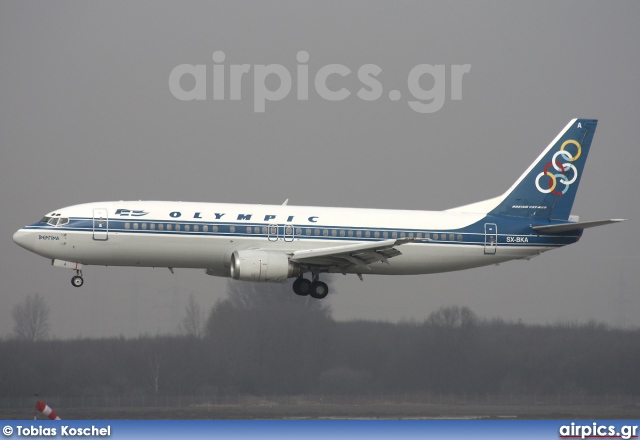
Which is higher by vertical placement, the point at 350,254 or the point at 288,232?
the point at 288,232

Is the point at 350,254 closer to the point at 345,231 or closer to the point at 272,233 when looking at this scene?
the point at 345,231

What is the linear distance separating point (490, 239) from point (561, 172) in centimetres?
647

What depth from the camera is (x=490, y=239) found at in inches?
2464

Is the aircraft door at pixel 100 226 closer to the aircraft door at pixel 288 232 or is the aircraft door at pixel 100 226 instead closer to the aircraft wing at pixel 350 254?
the aircraft door at pixel 288 232

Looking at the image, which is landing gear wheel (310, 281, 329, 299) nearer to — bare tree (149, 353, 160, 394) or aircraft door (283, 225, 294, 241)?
aircraft door (283, 225, 294, 241)

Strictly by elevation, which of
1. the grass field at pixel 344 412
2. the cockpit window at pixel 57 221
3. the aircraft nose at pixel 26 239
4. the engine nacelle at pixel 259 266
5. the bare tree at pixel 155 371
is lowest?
the grass field at pixel 344 412

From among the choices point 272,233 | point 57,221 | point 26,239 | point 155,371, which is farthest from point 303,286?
point 155,371

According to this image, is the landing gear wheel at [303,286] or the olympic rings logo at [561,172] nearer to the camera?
the landing gear wheel at [303,286]

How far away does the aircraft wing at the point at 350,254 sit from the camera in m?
58.2

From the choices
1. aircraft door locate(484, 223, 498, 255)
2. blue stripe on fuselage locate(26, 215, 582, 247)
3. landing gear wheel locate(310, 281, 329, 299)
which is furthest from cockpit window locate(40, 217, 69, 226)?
aircraft door locate(484, 223, 498, 255)

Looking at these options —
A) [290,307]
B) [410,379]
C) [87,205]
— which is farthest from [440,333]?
[87,205]

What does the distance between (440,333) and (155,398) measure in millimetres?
16557

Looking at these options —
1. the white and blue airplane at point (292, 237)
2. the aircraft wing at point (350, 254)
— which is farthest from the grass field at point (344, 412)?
the aircraft wing at point (350, 254)

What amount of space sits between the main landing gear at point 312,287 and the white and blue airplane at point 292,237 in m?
0.05
